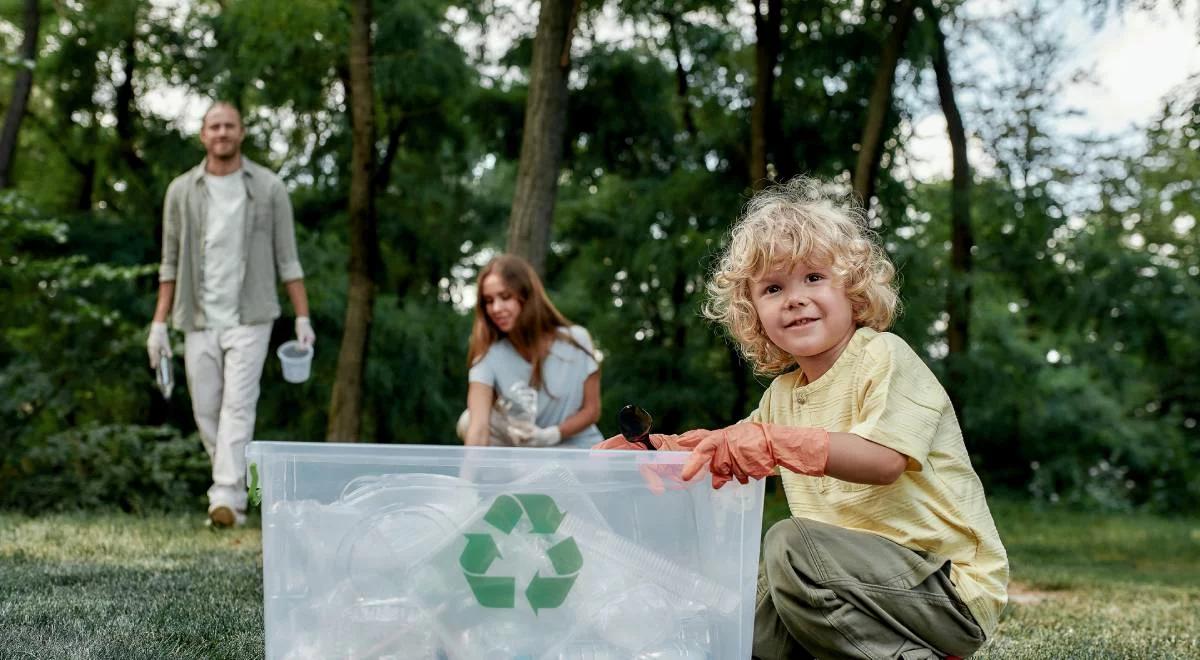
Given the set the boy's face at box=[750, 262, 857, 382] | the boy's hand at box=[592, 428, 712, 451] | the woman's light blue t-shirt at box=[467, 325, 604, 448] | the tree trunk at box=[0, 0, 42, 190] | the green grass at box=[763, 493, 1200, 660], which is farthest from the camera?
the tree trunk at box=[0, 0, 42, 190]

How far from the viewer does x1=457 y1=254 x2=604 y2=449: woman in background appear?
4656 mm

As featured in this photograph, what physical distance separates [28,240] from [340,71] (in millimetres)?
3047

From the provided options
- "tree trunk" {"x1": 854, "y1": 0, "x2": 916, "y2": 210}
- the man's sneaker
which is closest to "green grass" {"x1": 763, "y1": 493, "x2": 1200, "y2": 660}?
"tree trunk" {"x1": 854, "y1": 0, "x2": 916, "y2": 210}

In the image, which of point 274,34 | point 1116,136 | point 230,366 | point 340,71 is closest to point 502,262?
point 230,366

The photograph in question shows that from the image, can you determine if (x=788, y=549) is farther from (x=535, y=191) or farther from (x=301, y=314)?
(x=535, y=191)

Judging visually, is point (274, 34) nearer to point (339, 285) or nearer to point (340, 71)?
point (340, 71)

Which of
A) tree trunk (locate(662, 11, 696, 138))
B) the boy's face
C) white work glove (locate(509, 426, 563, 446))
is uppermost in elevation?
tree trunk (locate(662, 11, 696, 138))

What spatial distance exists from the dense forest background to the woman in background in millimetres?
1456

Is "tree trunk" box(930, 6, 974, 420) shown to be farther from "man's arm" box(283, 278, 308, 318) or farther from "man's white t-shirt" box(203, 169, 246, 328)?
"man's white t-shirt" box(203, 169, 246, 328)

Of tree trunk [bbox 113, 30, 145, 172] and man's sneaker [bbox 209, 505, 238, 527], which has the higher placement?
tree trunk [bbox 113, 30, 145, 172]

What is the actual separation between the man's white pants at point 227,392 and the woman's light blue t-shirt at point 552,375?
1.17 m

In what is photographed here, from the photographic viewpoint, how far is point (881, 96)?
824 cm

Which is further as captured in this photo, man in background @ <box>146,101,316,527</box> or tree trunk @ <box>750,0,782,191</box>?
tree trunk @ <box>750,0,782,191</box>

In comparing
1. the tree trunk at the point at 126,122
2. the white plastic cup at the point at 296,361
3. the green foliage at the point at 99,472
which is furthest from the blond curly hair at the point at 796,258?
the tree trunk at the point at 126,122
